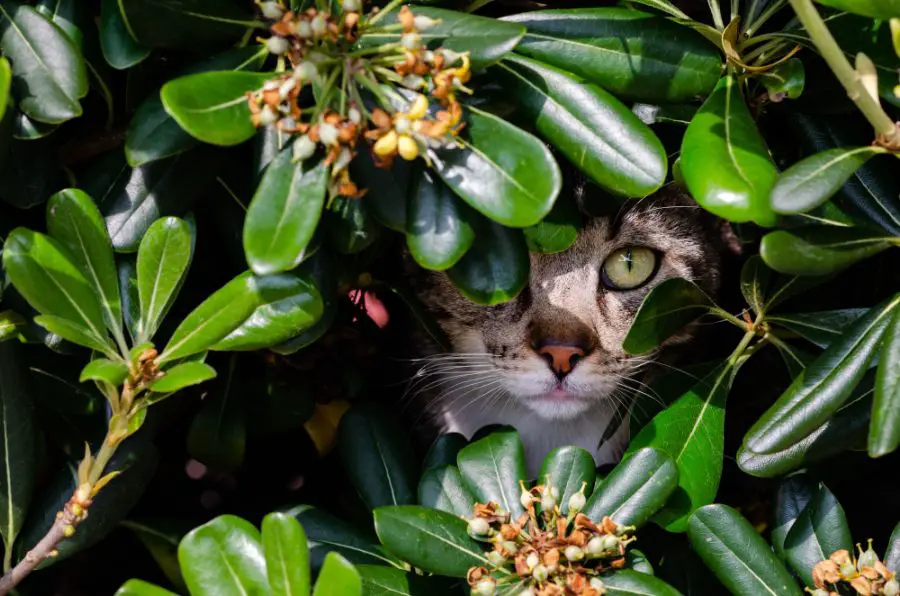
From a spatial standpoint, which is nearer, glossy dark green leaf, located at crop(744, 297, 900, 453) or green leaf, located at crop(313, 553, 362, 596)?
green leaf, located at crop(313, 553, 362, 596)

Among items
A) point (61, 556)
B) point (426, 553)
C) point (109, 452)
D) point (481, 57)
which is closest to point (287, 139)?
point (481, 57)

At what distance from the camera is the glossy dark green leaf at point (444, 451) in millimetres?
1539

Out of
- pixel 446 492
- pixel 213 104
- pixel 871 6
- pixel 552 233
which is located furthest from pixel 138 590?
pixel 871 6

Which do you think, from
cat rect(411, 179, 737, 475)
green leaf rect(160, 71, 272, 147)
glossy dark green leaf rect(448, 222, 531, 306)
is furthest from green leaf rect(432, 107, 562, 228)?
cat rect(411, 179, 737, 475)

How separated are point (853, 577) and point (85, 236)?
3.42 feet

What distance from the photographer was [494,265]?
4.03ft

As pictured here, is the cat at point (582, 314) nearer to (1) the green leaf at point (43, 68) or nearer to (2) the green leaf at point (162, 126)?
(2) the green leaf at point (162, 126)

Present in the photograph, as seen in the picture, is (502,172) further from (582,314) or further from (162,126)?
(582,314)

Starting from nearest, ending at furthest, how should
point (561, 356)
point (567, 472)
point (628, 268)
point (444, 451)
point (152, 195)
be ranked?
point (152, 195)
point (567, 472)
point (444, 451)
point (561, 356)
point (628, 268)

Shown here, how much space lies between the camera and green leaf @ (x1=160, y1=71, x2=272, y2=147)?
1.03 metres

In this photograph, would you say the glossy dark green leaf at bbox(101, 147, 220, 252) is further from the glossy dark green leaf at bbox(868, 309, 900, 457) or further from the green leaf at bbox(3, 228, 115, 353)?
the glossy dark green leaf at bbox(868, 309, 900, 457)

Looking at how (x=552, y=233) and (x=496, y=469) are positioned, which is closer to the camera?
(x=552, y=233)

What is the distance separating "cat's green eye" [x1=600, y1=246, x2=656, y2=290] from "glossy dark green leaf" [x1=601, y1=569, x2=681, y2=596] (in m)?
0.85

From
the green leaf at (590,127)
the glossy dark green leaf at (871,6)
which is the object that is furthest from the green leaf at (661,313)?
the glossy dark green leaf at (871,6)
